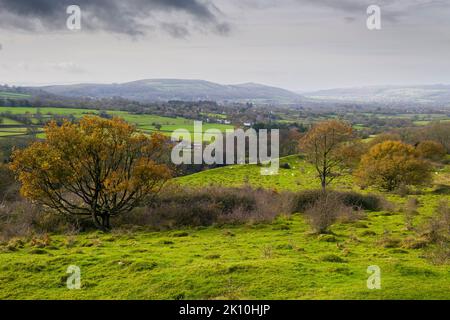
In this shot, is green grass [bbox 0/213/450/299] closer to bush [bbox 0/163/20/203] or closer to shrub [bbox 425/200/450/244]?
shrub [bbox 425/200/450/244]

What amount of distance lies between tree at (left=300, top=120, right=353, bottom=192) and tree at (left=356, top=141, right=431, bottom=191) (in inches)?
239

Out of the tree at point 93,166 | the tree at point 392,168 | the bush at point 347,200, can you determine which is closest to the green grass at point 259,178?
the tree at point 392,168

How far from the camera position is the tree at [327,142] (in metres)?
46.4

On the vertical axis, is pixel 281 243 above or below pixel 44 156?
below

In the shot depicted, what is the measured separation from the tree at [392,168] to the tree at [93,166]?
3219cm

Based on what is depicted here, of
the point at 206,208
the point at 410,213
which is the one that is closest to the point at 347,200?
the point at 410,213

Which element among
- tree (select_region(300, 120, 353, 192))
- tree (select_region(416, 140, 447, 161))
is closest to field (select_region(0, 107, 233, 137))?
tree (select_region(300, 120, 353, 192))

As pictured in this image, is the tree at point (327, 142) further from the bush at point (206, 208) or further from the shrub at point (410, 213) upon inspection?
the bush at point (206, 208)

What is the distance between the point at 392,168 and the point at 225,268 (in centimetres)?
4209

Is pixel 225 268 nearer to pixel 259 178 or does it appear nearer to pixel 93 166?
pixel 93 166

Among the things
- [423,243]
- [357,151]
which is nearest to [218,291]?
[423,243]

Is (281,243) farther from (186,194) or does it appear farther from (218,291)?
(186,194)

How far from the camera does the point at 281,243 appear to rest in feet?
69.2

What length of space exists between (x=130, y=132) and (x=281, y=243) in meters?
13.3
